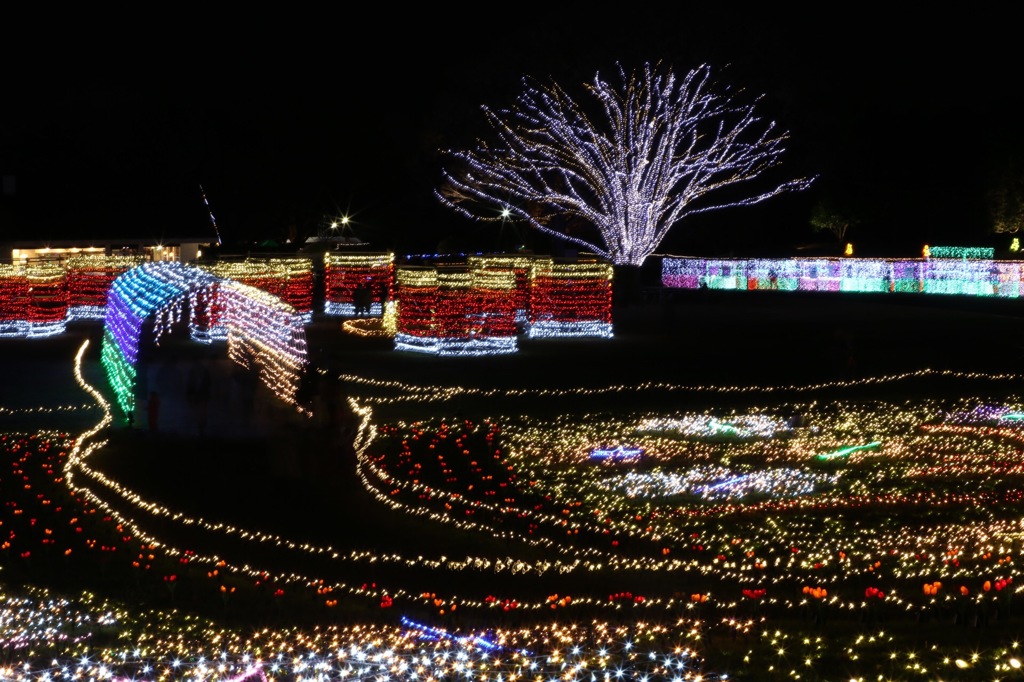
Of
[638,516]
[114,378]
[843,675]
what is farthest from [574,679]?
[114,378]

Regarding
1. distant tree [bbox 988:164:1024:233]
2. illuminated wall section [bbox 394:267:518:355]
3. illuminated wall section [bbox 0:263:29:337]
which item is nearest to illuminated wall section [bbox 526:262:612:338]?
illuminated wall section [bbox 394:267:518:355]

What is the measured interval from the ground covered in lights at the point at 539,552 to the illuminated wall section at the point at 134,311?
2.63 feet

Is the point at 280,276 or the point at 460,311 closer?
the point at 460,311

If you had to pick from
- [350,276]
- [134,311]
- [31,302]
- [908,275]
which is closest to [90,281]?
[31,302]

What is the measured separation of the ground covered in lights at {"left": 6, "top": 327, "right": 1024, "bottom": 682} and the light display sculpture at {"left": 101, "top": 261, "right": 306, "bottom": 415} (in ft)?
3.66

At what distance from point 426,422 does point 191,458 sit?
3.89 meters

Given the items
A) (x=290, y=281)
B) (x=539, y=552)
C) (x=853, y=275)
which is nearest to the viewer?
(x=539, y=552)

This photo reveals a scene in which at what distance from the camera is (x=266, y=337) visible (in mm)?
20641

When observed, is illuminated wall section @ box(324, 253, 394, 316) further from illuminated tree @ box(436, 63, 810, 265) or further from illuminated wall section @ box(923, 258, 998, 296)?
illuminated wall section @ box(923, 258, 998, 296)

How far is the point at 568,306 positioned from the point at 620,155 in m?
14.6

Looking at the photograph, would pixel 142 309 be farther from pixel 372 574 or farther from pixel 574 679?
pixel 574 679

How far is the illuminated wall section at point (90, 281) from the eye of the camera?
39281mm

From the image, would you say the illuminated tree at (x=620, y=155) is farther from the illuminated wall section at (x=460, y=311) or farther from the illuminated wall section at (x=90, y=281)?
the illuminated wall section at (x=460, y=311)

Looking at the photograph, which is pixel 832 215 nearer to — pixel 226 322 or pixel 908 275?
pixel 908 275
